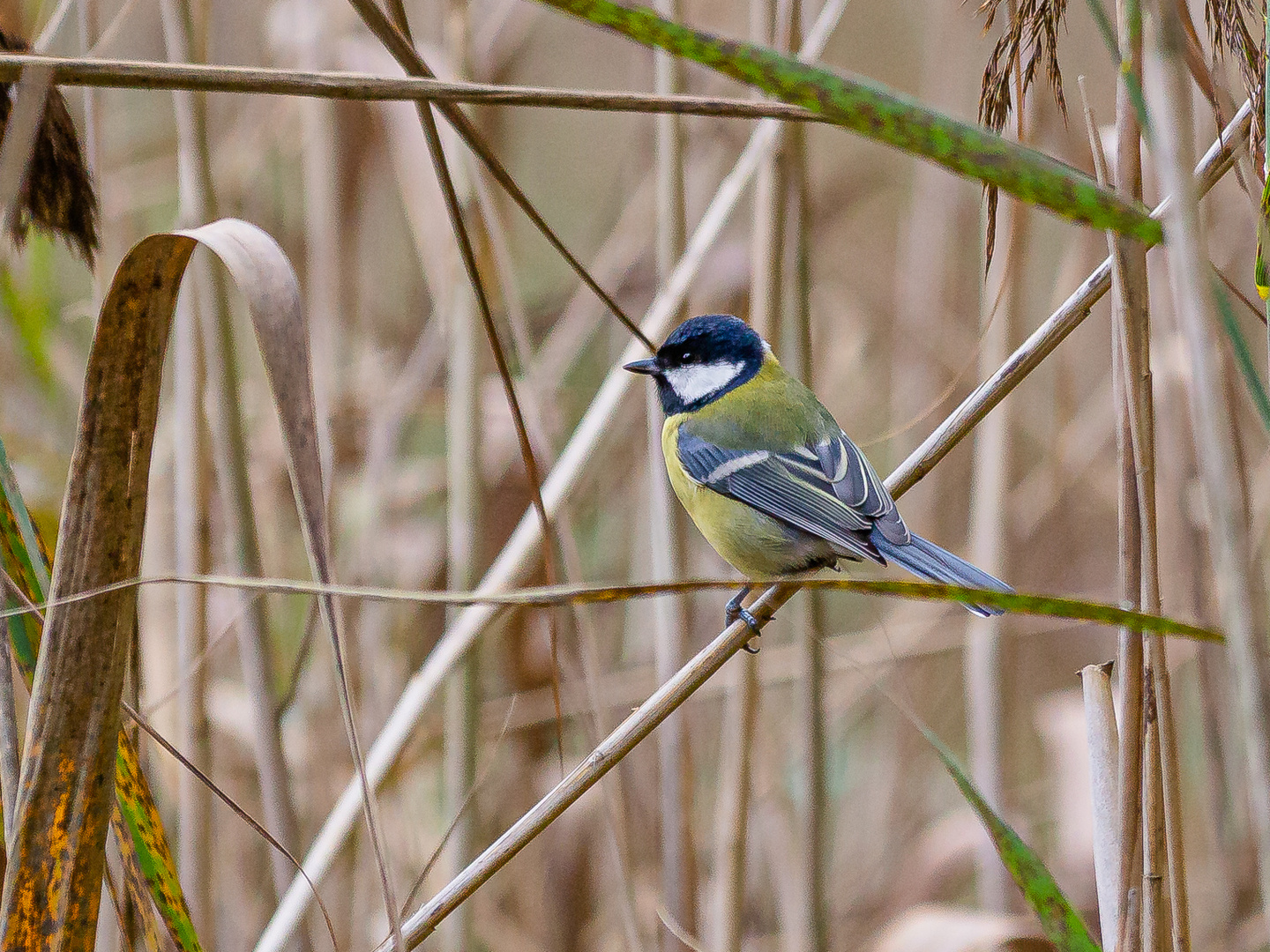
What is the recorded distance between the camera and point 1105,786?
79 centimetres

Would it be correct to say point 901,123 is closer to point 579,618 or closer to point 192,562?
point 579,618

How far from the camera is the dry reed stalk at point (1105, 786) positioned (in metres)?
0.77

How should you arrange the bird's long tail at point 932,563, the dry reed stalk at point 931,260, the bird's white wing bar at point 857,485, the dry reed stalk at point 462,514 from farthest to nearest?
the dry reed stalk at point 931,260
the dry reed stalk at point 462,514
the bird's white wing bar at point 857,485
the bird's long tail at point 932,563

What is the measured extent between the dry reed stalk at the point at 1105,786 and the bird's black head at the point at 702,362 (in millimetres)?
719

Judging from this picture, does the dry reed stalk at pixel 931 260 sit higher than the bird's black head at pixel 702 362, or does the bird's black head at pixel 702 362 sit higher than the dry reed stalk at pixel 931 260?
the dry reed stalk at pixel 931 260

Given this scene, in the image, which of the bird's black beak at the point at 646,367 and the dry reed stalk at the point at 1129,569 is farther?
the bird's black beak at the point at 646,367

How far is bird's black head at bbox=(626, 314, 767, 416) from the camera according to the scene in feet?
4.81

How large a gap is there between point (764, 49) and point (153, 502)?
1520mm

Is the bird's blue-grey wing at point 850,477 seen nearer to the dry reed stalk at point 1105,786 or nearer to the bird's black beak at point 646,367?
the bird's black beak at point 646,367

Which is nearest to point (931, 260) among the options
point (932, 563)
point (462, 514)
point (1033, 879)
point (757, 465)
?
point (757, 465)

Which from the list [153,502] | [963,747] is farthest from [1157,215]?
[963,747]

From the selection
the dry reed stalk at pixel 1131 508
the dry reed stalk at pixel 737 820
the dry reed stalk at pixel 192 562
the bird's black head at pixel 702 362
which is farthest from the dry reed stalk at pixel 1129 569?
the dry reed stalk at pixel 192 562

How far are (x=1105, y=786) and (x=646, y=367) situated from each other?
824mm

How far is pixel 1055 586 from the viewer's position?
212 centimetres
